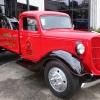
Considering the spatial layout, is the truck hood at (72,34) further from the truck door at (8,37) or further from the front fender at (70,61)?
the truck door at (8,37)

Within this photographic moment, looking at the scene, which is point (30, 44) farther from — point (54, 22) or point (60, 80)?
point (60, 80)

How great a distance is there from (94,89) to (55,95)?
1063mm

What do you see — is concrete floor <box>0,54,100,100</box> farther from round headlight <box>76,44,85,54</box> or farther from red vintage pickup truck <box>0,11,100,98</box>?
round headlight <box>76,44,85,54</box>

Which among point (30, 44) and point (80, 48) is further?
point (30, 44)

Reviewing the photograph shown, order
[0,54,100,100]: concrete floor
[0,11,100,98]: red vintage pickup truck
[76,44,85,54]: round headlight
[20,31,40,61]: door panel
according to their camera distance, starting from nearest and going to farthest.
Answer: [0,11,100,98]: red vintage pickup truck, [76,44,85,54]: round headlight, [0,54,100,100]: concrete floor, [20,31,40,61]: door panel

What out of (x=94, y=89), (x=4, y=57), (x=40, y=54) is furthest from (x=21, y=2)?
(x=94, y=89)

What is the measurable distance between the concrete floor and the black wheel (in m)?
0.23

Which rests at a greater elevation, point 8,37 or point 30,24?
point 30,24

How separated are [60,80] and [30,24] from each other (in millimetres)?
1984

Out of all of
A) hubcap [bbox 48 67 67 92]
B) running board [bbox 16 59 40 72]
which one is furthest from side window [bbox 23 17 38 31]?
hubcap [bbox 48 67 67 92]

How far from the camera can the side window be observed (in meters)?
4.95

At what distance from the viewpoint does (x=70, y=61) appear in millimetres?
3686

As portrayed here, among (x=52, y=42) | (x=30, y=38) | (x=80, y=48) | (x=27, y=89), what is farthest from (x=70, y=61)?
(x=30, y=38)

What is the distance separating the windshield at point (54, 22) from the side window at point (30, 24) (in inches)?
8.5
